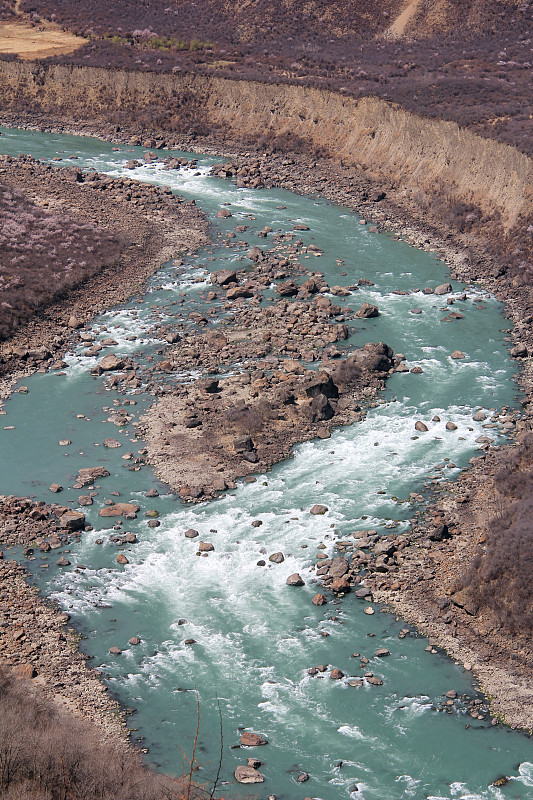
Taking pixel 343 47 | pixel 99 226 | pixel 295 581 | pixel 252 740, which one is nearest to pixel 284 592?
pixel 295 581

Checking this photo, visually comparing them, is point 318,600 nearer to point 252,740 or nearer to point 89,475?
point 252,740

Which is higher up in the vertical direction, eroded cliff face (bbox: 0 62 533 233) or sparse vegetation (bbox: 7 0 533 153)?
sparse vegetation (bbox: 7 0 533 153)

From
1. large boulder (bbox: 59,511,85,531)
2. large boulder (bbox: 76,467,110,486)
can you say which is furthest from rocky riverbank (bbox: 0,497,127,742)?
large boulder (bbox: 76,467,110,486)

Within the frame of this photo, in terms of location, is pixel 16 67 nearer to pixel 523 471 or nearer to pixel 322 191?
pixel 322 191

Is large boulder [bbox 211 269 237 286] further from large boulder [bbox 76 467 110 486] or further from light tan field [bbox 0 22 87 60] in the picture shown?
light tan field [bbox 0 22 87 60]

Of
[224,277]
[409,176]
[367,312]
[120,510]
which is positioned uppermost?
[409,176]

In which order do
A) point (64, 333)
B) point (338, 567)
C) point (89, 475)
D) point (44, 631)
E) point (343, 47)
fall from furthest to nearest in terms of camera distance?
point (343, 47)
point (64, 333)
point (89, 475)
point (338, 567)
point (44, 631)

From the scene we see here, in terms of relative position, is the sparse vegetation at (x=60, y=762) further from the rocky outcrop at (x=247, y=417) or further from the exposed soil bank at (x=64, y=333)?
the rocky outcrop at (x=247, y=417)
